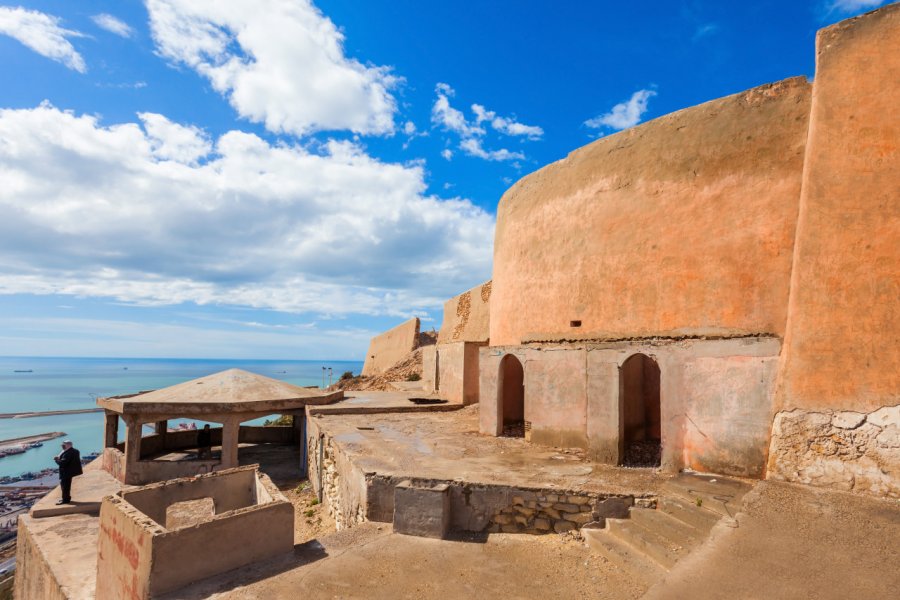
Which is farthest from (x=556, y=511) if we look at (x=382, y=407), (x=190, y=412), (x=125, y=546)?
(x=190, y=412)

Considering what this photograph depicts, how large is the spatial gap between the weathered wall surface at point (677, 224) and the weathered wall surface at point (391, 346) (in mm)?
18452

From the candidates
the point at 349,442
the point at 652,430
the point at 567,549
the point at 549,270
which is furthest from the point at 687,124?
the point at 349,442

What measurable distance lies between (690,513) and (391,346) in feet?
88.8

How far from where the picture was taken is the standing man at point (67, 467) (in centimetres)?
1149

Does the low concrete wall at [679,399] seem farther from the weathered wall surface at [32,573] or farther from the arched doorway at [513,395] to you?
the weathered wall surface at [32,573]

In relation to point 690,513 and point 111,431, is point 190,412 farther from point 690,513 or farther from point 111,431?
point 690,513

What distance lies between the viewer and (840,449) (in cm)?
576

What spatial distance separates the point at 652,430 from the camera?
1095 cm

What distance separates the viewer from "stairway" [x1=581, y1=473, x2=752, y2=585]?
534 centimetres

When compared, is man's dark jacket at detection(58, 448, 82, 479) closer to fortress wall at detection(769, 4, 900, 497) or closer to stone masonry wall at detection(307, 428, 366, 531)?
stone masonry wall at detection(307, 428, 366, 531)

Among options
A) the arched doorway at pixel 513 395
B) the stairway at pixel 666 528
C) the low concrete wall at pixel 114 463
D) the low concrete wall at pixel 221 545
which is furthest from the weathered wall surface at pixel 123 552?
the low concrete wall at pixel 114 463

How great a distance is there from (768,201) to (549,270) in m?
4.42

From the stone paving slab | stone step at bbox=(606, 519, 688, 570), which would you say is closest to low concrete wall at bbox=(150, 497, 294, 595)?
stone step at bbox=(606, 519, 688, 570)

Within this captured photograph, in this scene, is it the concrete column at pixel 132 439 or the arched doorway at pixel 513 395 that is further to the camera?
the concrete column at pixel 132 439
